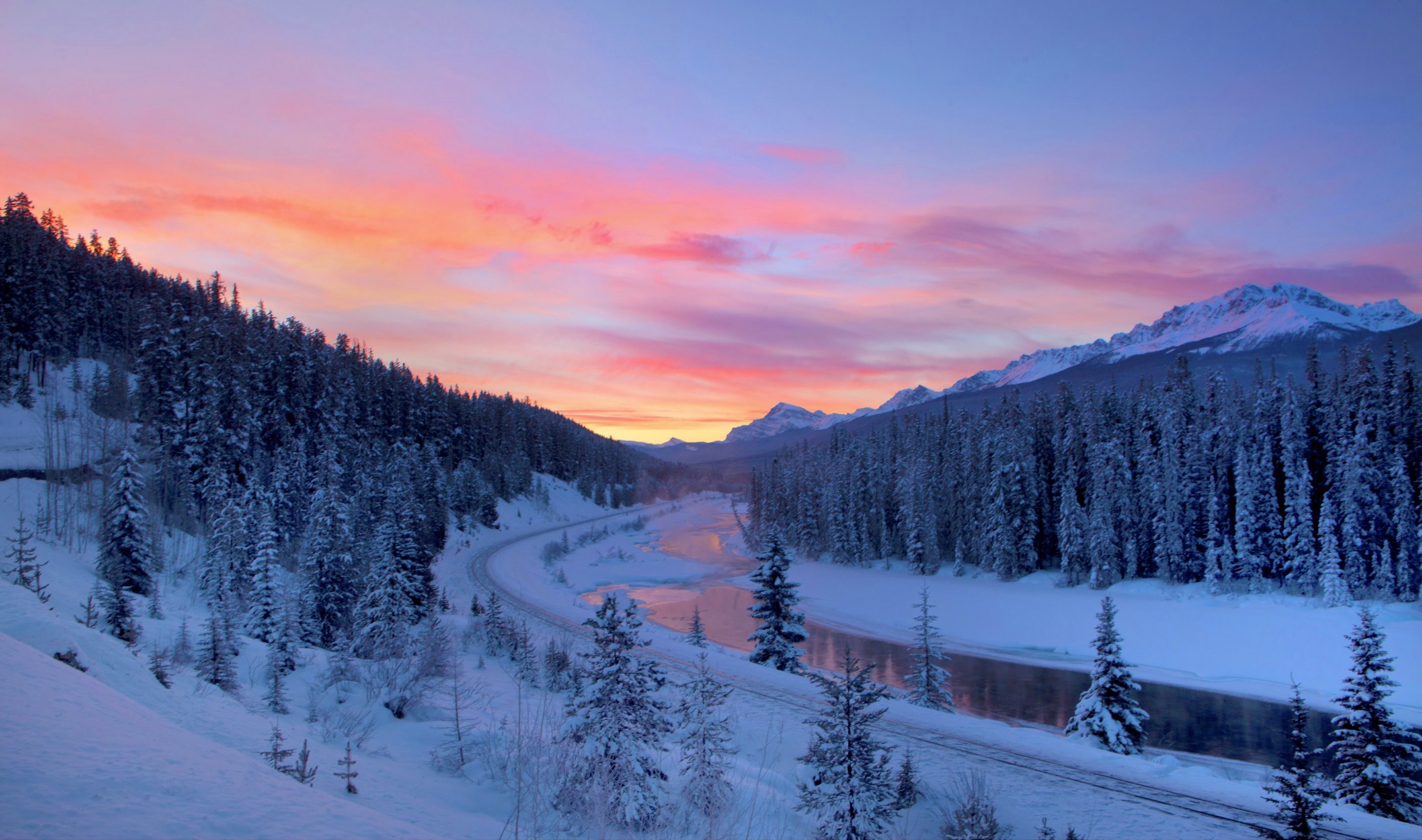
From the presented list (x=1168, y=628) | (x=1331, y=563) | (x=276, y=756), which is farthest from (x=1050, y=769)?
(x=1331, y=563)

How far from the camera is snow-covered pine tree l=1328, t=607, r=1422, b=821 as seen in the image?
14.8 metres

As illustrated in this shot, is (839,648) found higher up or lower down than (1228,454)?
lower down

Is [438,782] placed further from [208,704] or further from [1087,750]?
[1087,750]

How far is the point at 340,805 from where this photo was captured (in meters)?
4.82

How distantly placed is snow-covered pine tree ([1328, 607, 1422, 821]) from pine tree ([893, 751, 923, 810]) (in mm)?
10023

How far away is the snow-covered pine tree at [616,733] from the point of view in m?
9.45

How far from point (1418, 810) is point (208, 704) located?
24.7 m

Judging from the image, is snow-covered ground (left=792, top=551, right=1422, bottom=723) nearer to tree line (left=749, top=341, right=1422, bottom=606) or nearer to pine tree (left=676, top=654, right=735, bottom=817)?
tree line (left=749, top=341, right=1422, bottom=606)

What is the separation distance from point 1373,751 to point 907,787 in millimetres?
12132

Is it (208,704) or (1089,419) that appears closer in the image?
(208,704)

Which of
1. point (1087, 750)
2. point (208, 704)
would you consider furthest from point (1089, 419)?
point (208, 704)

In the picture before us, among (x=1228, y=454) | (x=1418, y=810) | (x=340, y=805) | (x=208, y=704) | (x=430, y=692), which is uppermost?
(x=1228, y=454)

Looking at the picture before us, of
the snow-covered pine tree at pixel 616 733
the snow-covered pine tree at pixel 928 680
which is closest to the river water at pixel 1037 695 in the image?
the snow-covered pine tree at pixel 928 680

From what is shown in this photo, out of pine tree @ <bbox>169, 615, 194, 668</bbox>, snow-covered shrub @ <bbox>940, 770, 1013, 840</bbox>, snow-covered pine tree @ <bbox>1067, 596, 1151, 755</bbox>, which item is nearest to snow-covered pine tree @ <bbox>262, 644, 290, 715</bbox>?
pine tree @ <bbox>169, 615, 194, 668</bbox>
